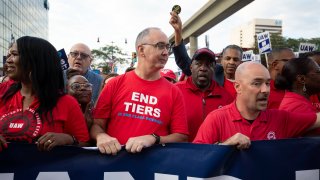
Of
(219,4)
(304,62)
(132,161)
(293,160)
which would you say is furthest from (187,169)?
(219,4)

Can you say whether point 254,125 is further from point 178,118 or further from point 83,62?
point 83,62

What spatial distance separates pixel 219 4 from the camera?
2278cm

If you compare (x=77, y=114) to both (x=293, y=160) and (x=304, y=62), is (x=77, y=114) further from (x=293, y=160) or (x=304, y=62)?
(x=304, y=62)

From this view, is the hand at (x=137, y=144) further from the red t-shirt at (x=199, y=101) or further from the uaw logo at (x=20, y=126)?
the red t-shirt at (x=199, y=101)

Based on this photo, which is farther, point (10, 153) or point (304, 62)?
point (304, 62)

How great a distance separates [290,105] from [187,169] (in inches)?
47.2

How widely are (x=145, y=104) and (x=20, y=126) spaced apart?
37.6 inches

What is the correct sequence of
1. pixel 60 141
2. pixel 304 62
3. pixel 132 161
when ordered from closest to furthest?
1. pixel 60 141
2. pixel 132 161
3. pixel 304 62

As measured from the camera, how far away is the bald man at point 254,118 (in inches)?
111

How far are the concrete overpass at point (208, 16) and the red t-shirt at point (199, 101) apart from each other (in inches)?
667

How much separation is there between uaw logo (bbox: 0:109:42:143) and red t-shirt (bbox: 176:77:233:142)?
1604mm

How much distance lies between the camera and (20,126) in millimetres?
2496

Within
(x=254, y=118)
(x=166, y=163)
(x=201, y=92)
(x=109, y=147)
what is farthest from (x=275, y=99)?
(x=109, y=147)

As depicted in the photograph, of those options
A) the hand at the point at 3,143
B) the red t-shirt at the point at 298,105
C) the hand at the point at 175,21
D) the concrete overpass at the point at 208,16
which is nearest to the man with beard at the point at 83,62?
the hand at the point at 175,21
